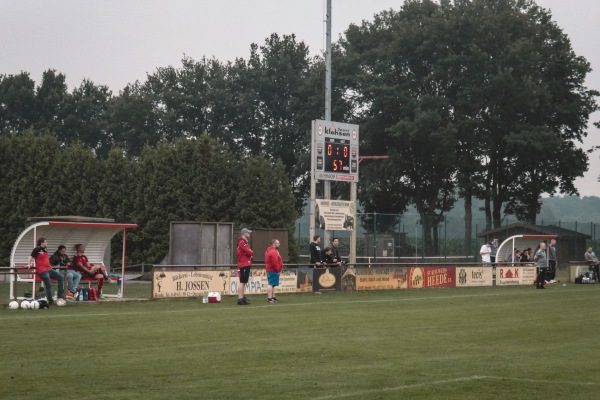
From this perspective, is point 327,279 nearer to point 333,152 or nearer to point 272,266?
point 333,152

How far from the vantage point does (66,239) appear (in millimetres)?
31266

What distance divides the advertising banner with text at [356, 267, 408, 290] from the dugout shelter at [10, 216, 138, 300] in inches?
343

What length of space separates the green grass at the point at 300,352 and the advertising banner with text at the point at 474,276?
1508 cm

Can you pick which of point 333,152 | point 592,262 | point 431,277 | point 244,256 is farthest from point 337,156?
point 592,262

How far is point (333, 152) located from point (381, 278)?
478 cm

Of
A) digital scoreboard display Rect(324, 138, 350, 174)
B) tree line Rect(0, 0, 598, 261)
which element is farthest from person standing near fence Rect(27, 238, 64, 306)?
tree line Rect(0, 0, 598, 261)

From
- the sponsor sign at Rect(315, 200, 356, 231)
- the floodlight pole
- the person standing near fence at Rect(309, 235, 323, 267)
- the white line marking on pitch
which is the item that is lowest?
the white line marking on pitch

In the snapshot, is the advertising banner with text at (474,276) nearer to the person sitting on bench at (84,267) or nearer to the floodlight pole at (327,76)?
the floodlight pole at (327,76)

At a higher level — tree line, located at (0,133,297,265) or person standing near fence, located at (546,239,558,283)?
tree line, located at (0,133,297,265)

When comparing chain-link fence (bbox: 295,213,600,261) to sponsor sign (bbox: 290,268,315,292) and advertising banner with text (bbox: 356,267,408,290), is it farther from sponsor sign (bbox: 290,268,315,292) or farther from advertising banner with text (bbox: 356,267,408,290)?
sponsor sign (bbox: 290,268,315,292)

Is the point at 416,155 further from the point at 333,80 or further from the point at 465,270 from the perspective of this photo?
the point at 465,270

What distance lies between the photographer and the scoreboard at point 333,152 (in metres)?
37.5

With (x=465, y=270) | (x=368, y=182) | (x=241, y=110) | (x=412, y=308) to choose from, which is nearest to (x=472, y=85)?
(x=368, y=182)

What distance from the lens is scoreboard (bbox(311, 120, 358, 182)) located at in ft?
123
